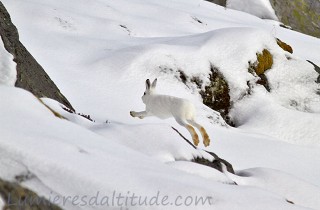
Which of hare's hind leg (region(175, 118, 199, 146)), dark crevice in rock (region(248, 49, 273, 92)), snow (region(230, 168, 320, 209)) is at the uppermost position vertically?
snow (region(230, 168, 320, 209))

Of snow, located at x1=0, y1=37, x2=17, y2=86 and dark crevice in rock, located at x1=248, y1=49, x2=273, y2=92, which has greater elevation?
snow, located at x1=0, y1=37, x2=17, y2=86

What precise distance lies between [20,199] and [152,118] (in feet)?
23.6

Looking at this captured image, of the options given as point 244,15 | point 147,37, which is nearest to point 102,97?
point 147,37

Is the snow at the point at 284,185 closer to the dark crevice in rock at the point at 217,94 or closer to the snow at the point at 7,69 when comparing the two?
the snow at the point at 7,69

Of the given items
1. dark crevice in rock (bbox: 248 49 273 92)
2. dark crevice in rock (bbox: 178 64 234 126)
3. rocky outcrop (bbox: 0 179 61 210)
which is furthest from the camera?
dark crevice in rock (bbox: 248 49 273 92)

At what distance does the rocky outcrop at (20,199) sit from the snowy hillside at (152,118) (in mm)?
45

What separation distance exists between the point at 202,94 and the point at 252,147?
2.44 metres

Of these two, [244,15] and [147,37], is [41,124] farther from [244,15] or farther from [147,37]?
[244,15]

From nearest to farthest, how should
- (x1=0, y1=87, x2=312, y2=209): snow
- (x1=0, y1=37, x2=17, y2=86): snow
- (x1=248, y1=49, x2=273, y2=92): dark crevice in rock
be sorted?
(x1=0, y1=87, x2=312, y2=209): snow → (x1=0, y1=37, x2=17, y2=86): snow → (x1=248, y1=49, x2=273, y2=92): dark crevice in rock

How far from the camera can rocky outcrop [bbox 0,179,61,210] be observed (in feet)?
9.85

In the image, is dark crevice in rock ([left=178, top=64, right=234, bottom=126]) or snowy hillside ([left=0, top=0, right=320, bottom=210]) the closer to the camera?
snowy hillside ([left=0, top=0, right=320, bottom=210])

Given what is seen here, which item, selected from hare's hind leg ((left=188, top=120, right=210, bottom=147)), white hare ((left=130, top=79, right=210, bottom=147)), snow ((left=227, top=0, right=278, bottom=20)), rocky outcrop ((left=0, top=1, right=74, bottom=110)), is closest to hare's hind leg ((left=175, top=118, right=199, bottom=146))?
white hare ((left=130, top=79, right=210, bottom=147))

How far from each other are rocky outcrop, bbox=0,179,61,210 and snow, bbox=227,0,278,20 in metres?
24.1

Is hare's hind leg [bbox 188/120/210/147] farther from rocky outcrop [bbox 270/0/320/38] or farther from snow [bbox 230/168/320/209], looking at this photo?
rocky outcrop [bbox 270/0/320/38]
